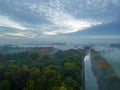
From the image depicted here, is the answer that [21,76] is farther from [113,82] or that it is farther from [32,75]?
[113,82]

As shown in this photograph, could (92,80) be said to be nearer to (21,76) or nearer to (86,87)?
(86,87)

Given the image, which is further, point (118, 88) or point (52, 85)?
point (118, 88)

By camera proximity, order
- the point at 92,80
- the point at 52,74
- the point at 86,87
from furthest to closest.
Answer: the point at 92,80 < the point at 86,87 < the point at 52,74

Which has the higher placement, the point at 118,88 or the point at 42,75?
the point at 42,75

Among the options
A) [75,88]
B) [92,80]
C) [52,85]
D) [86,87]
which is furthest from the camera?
[92,80]

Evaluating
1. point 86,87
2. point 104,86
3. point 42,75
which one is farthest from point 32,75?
point 104,86

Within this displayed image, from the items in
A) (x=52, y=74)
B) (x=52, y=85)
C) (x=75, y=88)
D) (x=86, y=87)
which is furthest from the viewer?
(x=86, y=87)

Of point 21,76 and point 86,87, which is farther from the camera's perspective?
point 86,87

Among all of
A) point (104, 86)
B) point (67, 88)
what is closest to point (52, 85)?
point (67, 88)

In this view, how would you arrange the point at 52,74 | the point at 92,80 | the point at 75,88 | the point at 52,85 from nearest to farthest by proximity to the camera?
the point at 52,85 < the point at 75,88 < the point at 52,74 < the point at 92,80

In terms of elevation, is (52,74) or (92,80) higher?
(52,74)
